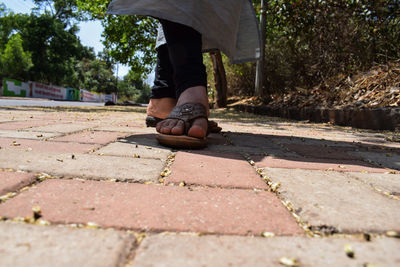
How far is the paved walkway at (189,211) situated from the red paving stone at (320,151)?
0.87ft

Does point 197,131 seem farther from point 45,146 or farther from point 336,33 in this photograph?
point 336,33

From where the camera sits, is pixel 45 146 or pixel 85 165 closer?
pixel 85 165

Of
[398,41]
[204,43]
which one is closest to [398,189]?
[204,43]

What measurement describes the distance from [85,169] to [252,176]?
2.03 feet

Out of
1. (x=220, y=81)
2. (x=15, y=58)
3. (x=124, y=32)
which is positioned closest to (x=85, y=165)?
(x=124, y=32)

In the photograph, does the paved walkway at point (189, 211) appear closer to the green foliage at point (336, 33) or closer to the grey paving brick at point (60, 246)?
the grey paving brick at point (60, 246)

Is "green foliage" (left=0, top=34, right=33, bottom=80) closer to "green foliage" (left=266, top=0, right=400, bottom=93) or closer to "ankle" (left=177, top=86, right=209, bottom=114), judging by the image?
"green foliage" (left=266, top=0, right=400, bottom=93)

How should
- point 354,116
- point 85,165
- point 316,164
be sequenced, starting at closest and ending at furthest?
point 85,165 < point 316,164 < point 354,116

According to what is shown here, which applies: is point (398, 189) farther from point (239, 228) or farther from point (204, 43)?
point (204, 43)

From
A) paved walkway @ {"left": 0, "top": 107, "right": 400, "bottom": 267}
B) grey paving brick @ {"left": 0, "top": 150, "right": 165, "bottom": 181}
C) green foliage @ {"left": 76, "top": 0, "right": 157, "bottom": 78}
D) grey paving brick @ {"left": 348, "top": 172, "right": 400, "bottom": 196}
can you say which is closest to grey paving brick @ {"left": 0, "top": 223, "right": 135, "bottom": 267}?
paved walkway @ {"left": 0, "top": 107, "right": 400, "bottom": 267}

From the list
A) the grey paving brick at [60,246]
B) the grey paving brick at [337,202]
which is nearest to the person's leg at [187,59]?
the grey paving brick at [337,202]

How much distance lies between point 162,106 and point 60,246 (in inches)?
67.9

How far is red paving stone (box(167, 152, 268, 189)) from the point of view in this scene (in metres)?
1.05

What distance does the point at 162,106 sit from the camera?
2244 millimetres
